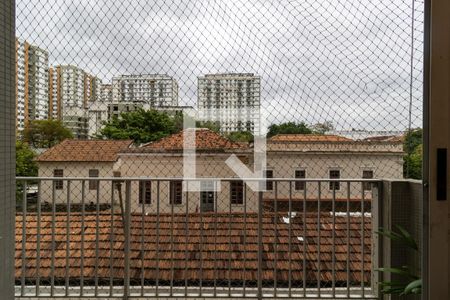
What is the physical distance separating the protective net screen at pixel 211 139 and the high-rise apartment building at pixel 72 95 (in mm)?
11

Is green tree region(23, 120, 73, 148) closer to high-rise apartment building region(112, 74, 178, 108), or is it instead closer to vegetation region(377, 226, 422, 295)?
high-rise apartment building region(112, 74, 178, 108)

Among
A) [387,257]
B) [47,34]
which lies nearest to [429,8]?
[387,257]

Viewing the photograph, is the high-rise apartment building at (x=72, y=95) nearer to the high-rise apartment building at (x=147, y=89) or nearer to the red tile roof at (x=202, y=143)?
the high-rise apartment building at (x=147, y=89)

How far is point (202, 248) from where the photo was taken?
258 cm

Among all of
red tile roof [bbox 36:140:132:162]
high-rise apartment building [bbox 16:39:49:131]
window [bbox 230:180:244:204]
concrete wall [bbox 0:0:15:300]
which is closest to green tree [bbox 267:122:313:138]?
window [bbox 230:180:244:204]

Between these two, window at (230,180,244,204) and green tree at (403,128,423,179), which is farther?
window at (230,180,244,204)

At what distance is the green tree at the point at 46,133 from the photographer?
8.36ft

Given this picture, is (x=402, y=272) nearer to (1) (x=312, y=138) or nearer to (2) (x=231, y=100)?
(1) (x=312, y=138)

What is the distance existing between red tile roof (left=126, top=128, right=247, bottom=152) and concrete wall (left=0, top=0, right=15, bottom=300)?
146cm

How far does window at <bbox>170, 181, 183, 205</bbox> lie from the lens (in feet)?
8.27

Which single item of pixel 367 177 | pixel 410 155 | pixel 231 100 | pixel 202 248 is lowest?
pixel 202 248

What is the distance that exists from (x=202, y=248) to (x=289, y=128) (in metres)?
1.11

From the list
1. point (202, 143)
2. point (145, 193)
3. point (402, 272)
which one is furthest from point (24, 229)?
point (402, 272)

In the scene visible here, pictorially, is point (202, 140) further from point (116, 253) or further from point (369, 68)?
point (369, 68)
